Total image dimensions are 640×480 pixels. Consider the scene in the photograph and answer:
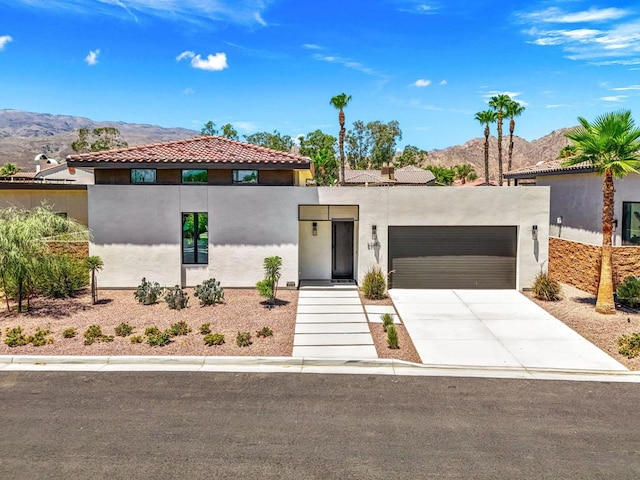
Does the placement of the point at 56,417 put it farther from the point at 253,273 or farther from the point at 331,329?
the point at 253,273

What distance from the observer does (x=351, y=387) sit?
9.96 meters

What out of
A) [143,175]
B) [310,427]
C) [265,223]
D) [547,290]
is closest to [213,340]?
[310,427]

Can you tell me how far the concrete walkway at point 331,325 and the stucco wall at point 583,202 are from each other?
10.2m

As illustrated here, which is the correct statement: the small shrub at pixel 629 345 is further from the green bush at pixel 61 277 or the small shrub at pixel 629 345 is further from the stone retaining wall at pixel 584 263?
the green bush at pixel 61 277

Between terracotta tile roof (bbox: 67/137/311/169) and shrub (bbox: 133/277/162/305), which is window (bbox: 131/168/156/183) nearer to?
terracotta tile roof (bbox: 67/137/311/169)

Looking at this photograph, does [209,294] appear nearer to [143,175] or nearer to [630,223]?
[143,175]

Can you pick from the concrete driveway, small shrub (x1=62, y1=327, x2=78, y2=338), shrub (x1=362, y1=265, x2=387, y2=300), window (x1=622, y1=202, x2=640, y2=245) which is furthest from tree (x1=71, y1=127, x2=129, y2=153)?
window (x1=622, y1=202, x2=640, y2=245)

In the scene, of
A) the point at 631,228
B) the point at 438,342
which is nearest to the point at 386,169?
the point at 631,228

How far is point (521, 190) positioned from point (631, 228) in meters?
4.95

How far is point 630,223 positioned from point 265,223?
1388 centimetres

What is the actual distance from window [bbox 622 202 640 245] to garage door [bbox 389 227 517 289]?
15.4 ft

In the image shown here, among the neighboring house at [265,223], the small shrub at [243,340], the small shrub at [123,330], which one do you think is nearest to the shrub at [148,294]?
the neighboring house at [265,223]

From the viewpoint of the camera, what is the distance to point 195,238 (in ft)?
61.1

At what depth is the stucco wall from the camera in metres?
19.6
